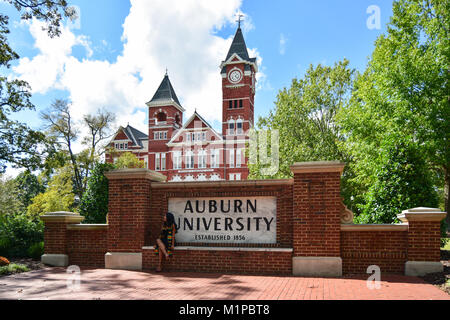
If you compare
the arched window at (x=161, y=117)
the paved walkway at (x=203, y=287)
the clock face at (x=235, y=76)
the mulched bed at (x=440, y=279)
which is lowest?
the paved walkway at (x=203, y=287)

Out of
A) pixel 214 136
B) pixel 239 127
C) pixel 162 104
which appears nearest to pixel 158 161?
pixel 162 104

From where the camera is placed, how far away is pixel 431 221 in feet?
25.2

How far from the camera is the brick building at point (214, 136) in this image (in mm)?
54188

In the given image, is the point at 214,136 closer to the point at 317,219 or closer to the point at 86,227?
the point at 86,227

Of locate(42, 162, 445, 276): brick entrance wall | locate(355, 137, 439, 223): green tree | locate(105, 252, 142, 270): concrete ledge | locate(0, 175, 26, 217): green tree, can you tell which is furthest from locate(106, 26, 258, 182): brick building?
locate(105, 252, 142, 270): concrete ledge

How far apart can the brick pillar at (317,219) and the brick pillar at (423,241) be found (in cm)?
155

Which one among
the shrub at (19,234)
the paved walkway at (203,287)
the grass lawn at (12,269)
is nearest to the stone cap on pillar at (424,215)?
the paved walkway at (203,287)

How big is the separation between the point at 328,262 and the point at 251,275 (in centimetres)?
181

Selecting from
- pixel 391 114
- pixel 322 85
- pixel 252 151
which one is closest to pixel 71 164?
pixel 252 151

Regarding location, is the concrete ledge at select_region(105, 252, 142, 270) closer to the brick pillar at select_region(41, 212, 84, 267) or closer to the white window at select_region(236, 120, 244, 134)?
the brick pillar at select_region(41, 212, 84, 267)

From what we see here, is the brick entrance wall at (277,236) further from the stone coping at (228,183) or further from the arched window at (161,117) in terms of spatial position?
the arched window at (161,117)

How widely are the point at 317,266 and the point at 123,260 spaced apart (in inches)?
196

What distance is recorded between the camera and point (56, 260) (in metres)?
9.80
